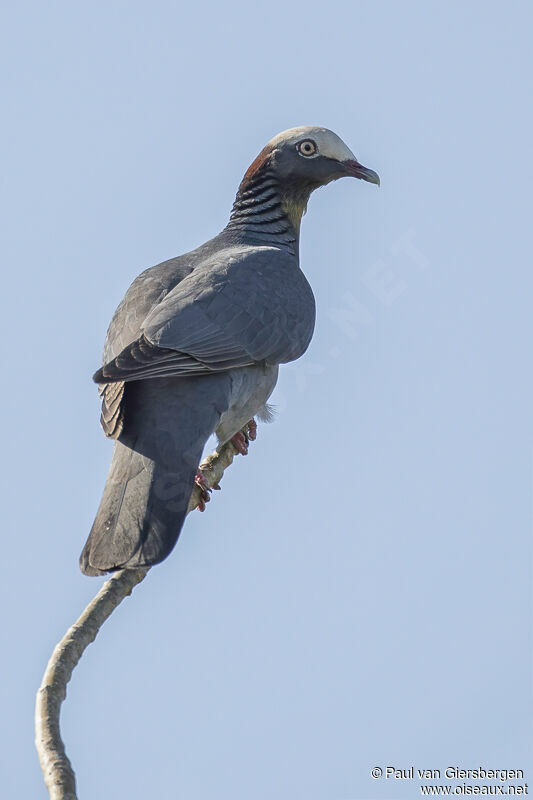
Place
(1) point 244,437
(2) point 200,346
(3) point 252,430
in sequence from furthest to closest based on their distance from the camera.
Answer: (3) point 252,430, (1) point 244,437, (2) point 200,346

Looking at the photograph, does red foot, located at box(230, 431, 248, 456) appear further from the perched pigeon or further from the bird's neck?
the bird's neck

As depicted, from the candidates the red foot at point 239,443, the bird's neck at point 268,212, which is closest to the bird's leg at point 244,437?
the red foot at point 239,443

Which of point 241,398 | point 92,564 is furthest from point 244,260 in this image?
point 92,564

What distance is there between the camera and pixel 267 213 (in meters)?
7.24

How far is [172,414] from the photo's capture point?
18.0 feet

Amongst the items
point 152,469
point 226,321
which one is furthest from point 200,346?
point 152,469

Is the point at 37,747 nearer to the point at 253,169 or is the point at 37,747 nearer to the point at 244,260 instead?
the point at 244,260

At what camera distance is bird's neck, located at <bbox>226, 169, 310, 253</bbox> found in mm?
7168

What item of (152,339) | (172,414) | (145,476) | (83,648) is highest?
(152,339)

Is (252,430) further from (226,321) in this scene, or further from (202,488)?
(226,321)

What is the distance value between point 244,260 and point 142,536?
6.90 ft

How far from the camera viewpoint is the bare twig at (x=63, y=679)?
130 inches

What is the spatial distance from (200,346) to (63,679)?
222 cm

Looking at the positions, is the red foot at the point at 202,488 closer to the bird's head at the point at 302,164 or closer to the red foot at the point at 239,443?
the red foot at the point at 239,443
